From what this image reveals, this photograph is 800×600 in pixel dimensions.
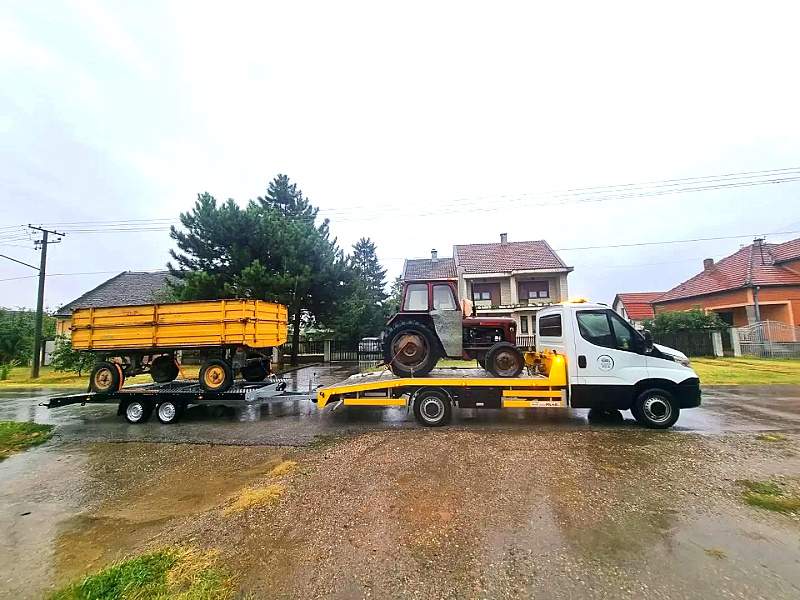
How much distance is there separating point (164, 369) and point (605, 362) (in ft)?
35.3

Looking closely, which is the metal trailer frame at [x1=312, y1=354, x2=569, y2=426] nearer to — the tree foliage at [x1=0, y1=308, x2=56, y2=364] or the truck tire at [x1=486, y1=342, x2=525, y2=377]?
the truck tire at [x1=486, y1=342, x2=525, y2=377]

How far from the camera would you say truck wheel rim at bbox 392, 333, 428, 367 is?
298 inches

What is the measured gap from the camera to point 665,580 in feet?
8.47

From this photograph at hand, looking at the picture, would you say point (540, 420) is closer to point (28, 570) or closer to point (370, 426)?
point (370, 426)

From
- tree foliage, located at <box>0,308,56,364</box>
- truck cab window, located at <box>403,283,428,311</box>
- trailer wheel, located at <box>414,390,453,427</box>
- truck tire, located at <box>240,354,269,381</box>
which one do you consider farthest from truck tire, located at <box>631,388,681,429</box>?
tree foliage, located at <box>0,308,56,364</box>

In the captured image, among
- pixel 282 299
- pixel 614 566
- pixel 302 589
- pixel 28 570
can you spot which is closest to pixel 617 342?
pixel 614 566

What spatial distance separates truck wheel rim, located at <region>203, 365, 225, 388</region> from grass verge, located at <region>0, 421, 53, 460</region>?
2923 millimetres

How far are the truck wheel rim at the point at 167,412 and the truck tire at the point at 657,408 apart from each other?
9.44 metres

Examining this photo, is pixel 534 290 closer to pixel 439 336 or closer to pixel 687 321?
pixel 687 321

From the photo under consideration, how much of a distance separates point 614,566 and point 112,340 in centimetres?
1019

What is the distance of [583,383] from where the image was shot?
6695 millimetres

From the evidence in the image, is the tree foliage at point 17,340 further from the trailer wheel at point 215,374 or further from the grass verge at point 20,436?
the trailer wheel at point 215,374

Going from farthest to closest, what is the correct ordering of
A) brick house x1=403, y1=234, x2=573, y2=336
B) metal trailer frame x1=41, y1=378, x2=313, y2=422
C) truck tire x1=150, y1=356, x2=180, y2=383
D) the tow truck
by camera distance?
brick house x1=403, y1=234, x2=573, y2=336 < truck tire x1=150, y1=356, x2=180, y2=383 < metal trailer frame x1=41, y1=378, x2=313, y2=422 < the tow truck

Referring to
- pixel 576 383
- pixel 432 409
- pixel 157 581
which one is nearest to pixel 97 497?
pixel 157 581
